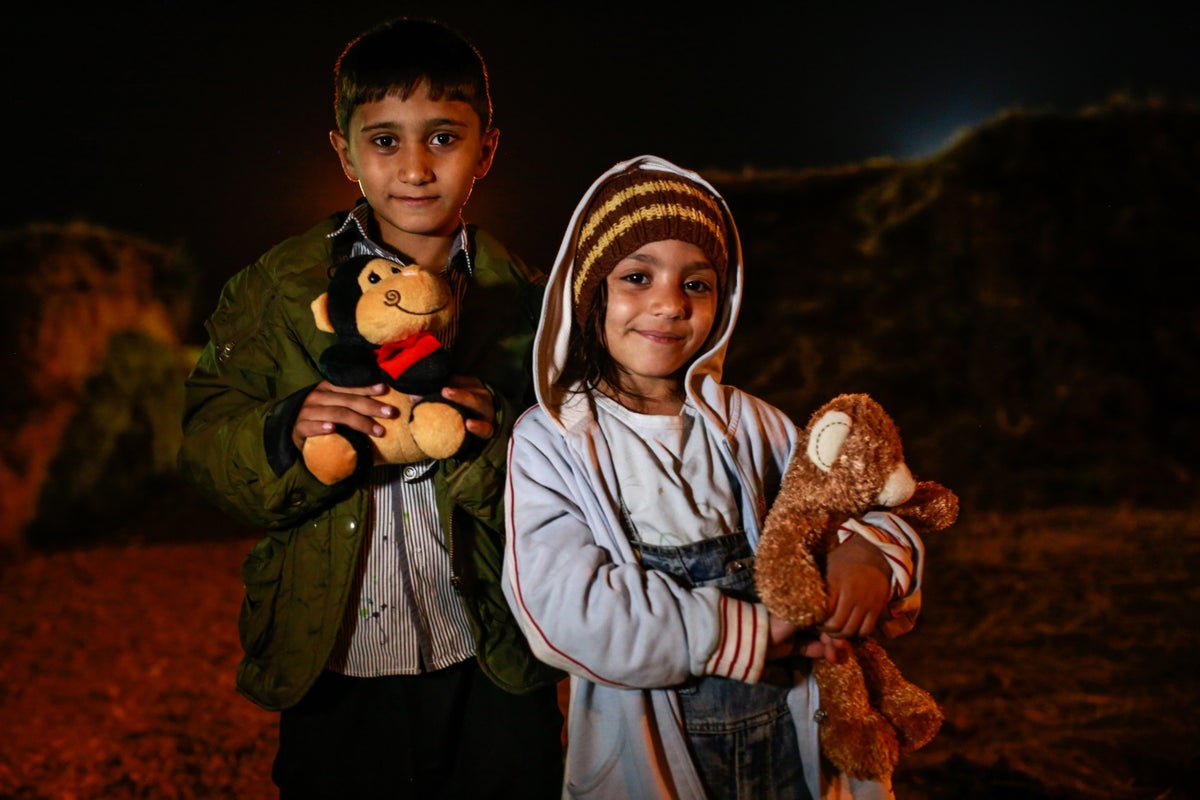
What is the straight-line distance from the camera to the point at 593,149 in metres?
3.24

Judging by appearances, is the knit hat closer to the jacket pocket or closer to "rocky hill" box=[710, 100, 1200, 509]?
the jacket pocket

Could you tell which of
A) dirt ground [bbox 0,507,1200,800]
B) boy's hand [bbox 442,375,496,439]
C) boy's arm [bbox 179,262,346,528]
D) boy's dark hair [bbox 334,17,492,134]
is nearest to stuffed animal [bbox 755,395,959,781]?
boy's hand [bbox 442,375,496,439]

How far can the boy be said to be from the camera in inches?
52.8

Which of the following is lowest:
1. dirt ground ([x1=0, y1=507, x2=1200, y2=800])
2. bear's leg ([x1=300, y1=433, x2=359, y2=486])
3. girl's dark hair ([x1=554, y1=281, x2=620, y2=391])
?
dirt ground ([x1=0, y1=507, x2=1200, y2=800])

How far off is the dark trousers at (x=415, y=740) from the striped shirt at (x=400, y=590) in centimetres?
6

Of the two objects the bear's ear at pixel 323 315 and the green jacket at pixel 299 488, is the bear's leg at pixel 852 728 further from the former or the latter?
the bear's ear at pixel 323 315

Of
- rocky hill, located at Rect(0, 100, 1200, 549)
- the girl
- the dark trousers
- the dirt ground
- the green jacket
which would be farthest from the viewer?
rocky hill, located at Rect(0, 100, 1200, 549)

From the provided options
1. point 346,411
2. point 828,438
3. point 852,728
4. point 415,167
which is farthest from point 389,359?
point 852,728

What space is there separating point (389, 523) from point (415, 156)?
0.65 meters

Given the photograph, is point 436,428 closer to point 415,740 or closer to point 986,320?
point 415,740

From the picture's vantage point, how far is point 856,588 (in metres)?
1.14

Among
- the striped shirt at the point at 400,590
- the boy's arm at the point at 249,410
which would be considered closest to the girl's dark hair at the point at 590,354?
the striped shirt at the point at 400,590

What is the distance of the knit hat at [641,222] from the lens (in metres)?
1.27

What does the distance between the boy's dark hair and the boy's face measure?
0.06ft
